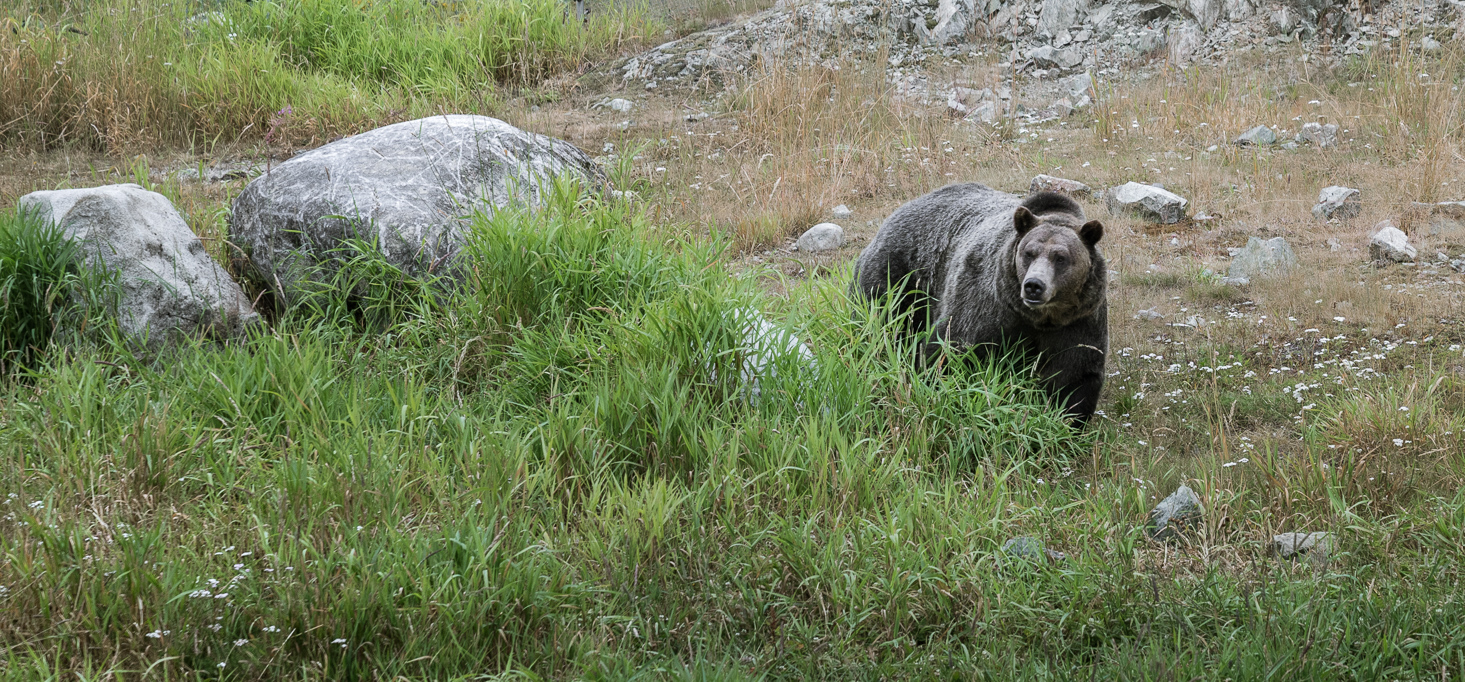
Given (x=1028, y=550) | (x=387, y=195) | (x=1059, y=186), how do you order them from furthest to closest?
(x=1059, y=186) → (x=387, y=195) → (x=1028, y=550)

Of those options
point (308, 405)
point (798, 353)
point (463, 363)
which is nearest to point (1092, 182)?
point (798, 353)

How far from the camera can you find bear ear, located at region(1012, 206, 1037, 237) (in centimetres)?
413

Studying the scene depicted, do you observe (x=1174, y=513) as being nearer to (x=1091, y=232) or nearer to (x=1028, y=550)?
(x=1028, y=550)

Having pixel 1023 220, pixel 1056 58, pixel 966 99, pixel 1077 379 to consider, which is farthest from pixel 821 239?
pixel 1056 58

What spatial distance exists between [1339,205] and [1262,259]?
3.82 feet

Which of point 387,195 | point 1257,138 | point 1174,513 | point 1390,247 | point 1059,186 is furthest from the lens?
point 1257,138

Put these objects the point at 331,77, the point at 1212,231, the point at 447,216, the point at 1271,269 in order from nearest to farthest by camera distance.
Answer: the point at 447,216
the point at 1271,269
the point at 1212,231
the point at 331,77

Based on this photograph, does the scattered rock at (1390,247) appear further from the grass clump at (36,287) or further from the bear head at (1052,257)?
the grass clump at (36,287)

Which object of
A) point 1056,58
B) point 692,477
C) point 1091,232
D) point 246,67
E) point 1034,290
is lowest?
point 692,477

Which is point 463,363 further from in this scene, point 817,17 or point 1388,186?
point 817,17

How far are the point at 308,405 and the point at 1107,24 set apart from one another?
1079 centimetres

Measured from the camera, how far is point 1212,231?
6.64m

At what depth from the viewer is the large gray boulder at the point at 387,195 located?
185 inches

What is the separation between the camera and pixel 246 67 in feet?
26.4
